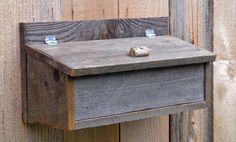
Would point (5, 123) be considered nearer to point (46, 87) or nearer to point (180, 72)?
point (46, 87)

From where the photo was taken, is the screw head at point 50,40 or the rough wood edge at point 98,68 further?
the screw head at point 50,40

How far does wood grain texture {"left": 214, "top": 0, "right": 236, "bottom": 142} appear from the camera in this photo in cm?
188

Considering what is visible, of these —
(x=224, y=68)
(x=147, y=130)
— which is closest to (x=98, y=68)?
(x=147, y=130)

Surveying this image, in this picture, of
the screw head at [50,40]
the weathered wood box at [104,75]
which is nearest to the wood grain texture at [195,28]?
the weathered wood box at [104,75]

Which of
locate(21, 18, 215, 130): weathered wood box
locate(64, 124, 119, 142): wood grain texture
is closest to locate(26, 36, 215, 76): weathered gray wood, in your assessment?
locate(21, 18, 215, 130): weathered wood box

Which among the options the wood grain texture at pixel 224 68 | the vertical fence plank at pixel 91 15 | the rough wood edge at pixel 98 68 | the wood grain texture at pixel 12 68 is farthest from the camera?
the wood grain texture at pixel 224 68

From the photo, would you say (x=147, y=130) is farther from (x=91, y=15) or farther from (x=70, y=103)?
(x=70, y=103)

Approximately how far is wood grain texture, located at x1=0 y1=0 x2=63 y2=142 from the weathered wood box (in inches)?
0.9

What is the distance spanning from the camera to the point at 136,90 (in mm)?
1434

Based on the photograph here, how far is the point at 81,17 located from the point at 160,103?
1.04 ft

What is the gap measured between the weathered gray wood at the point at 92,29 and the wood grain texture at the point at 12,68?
0.03 m

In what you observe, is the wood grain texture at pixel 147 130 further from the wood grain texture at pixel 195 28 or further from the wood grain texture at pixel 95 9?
the wood grain texture at pixel 95 9

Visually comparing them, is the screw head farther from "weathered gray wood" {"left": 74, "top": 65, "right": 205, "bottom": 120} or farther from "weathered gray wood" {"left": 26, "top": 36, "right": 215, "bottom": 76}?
"weathered gray wood" {"left": 74, "top": 65, "right": 205, "bottom": 120}

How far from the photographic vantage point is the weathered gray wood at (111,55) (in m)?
1.32
